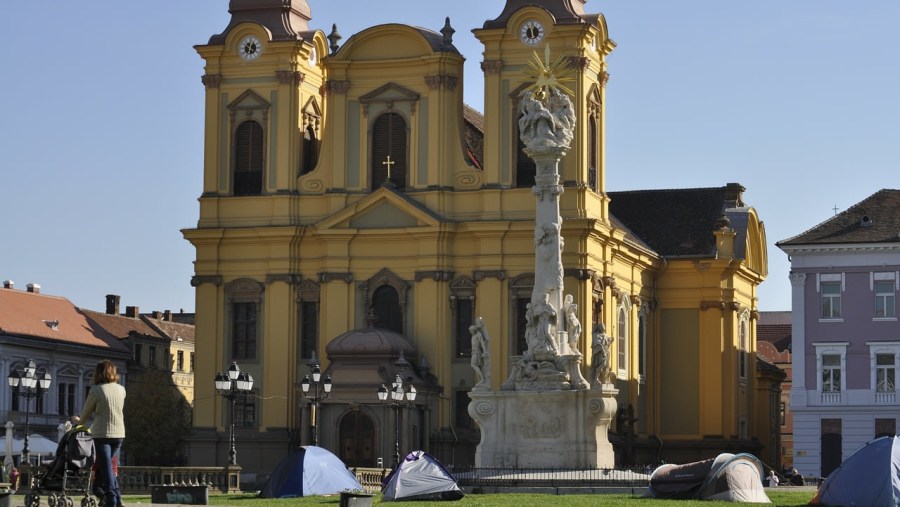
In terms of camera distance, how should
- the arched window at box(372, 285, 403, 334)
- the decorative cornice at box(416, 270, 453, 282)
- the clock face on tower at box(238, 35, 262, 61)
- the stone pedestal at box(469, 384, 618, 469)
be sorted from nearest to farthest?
the stone pedestal at box(469, 384, 618, 469)
the decorative cornice at box(416, 270, 453, 282)
the arched window at box(372, 285, 403, 334)
the clock face on tower at box(238, 35, 262, 61)

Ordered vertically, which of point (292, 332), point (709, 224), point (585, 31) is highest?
point (585, 31)

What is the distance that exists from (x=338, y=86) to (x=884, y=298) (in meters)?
21.6

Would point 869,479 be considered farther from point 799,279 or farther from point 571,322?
point 799,279

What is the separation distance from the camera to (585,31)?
2736 inches

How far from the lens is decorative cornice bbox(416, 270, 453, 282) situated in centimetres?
7069

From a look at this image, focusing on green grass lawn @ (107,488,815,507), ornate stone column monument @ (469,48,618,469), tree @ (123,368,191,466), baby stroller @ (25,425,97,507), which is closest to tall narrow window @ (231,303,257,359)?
tree @ (123,368,191,466)

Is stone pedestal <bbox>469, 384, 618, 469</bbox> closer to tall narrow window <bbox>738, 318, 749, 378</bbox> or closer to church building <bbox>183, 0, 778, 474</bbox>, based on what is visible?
church building <bbox>183, 0, 778, 474</bbox>

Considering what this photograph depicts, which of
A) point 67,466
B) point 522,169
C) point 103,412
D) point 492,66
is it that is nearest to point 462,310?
point 522,169

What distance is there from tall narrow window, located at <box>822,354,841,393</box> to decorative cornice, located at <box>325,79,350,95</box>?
66.6ft

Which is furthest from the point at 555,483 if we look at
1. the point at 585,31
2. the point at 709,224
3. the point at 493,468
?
the point at 709,224

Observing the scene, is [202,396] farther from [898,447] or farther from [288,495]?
[898,447]

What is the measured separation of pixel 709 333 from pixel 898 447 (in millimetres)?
44123

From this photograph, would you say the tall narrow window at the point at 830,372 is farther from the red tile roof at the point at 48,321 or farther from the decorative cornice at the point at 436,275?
the red tile roof at the point at 48,321

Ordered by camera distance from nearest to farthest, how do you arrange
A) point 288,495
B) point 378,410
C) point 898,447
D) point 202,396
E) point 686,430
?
point 898,447 < point 288,495 < point 378,410 < point 202,396 < point 686,430
